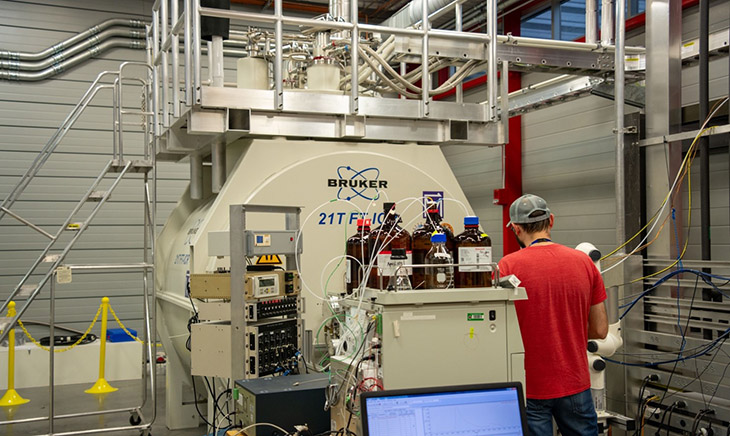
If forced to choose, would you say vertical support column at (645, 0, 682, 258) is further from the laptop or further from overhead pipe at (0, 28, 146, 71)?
overhead pipe at (0, 28, 146, 71)

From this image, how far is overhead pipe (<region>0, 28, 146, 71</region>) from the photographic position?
397 inches

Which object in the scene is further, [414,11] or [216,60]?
[414,11]

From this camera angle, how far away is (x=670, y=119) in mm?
5168

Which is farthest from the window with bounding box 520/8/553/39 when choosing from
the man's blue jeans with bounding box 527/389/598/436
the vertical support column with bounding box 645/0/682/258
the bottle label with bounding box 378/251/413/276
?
the bottle label with bounding box 378/251/413/276

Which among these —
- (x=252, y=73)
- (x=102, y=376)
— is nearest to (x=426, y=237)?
(x=252, y=73)

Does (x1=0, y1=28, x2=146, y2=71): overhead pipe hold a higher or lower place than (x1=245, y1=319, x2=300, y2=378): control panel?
higher

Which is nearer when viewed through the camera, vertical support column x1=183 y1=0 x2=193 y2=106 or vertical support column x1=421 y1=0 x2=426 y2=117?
vertical support column x1=183 y1=0 x2=193 y2=106

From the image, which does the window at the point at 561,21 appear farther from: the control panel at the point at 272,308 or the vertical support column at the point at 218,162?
the control panel at the point at 272,308

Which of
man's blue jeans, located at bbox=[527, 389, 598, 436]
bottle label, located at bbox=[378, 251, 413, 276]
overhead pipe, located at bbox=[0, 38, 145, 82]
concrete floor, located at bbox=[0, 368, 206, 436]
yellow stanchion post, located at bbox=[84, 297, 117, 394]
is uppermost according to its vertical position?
overhead pipe, located at bbox=[0, 38, 145, 82]

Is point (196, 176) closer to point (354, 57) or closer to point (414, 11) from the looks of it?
point (354, 57)

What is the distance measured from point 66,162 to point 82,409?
14.0 feet

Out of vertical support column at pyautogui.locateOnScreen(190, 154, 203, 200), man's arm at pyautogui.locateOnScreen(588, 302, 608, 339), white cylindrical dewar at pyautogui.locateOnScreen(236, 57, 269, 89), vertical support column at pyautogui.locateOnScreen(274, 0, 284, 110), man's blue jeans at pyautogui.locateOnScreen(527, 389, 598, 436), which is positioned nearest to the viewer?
man's blue jeans at pyautogui.locateOnScreen(527, 389, 598, 436)

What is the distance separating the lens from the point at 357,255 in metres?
3.52

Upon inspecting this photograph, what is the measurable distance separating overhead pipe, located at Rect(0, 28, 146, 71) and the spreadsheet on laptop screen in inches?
383
